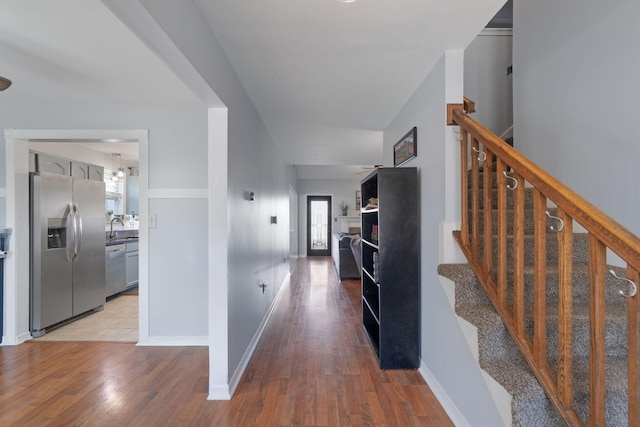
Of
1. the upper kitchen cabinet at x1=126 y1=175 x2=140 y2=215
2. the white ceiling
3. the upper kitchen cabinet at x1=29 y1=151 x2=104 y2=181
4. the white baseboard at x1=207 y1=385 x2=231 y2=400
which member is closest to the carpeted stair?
the white ceiling

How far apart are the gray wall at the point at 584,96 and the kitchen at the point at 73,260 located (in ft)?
13.1

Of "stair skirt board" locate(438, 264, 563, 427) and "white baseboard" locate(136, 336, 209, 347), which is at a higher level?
"stair skirt board" locate(438, 264, 563, 427)

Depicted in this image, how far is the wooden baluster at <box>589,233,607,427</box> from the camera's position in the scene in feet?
3.13

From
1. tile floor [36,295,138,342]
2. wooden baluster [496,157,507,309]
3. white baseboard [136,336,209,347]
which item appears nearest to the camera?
wooden baluster [496,157,507,309]

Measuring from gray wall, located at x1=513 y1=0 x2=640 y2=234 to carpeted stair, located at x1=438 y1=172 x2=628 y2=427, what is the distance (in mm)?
420

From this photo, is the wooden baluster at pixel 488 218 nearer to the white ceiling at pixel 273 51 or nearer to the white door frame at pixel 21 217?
the white ceiling at pixel 273 51

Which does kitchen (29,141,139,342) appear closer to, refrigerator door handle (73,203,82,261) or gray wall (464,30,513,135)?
refrigerator door handle (73,203,82,261)

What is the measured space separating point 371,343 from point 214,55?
2.64 m

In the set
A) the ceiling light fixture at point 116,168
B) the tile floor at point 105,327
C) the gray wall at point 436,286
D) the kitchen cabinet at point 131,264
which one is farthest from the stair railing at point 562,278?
the ceiling light fixture at point 116,168

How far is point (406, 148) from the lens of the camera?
2.67 m

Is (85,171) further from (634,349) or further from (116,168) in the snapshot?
(634,349)

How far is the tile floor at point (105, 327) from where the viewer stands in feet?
9.82

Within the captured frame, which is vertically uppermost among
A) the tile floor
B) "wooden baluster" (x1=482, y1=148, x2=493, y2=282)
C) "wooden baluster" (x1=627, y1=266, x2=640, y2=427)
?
"wooden baluster" (x1=482, y1=148, x2=493, y2=282)

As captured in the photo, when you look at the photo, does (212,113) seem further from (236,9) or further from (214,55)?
(236,9)
